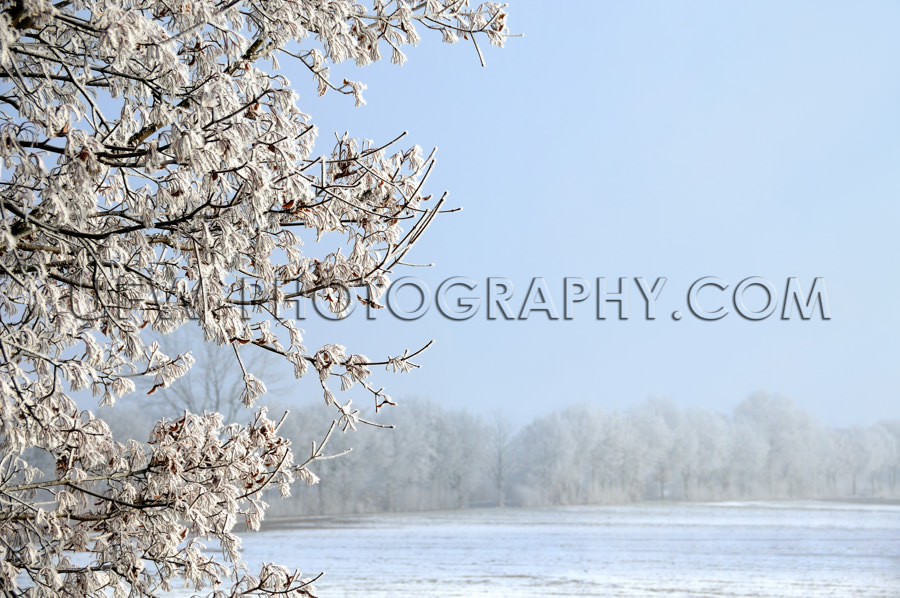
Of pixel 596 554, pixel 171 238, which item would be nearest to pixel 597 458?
pixel 596 554

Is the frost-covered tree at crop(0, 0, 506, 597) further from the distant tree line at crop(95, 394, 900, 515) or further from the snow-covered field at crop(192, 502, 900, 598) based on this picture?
the distant tree line at crop(95, 394, 900, 515)

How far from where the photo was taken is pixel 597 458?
28047mm

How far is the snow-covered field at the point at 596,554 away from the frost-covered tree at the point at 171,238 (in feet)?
22.6

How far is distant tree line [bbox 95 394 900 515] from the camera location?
24516 mm

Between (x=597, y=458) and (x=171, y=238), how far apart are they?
26632 millimetres

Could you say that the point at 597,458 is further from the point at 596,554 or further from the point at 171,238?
the point at 171,238

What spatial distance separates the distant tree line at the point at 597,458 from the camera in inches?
965

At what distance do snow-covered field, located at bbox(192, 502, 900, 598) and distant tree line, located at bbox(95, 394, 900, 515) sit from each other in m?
3.35

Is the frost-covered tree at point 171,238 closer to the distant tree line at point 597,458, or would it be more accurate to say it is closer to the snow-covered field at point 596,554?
the snow-covered field at point 596,554

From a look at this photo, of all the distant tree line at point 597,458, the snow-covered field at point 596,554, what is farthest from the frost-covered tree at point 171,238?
the distant tree line at point 597,458

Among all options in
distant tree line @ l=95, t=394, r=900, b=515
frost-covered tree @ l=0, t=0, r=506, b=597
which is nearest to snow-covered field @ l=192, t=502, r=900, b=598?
distant tree line @ l=95, t=394, r=900, b=515

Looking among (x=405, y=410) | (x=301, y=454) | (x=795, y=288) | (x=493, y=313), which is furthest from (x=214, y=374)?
(x=795, y=288)

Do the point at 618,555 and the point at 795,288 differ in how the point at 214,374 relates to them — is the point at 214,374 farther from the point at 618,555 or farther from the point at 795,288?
the point at 795,288

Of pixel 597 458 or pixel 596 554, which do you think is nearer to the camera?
pixel 596 554
